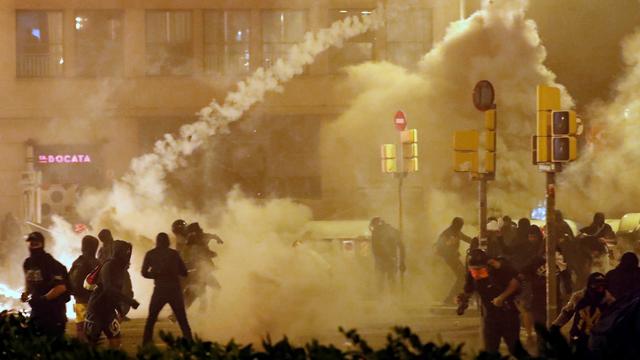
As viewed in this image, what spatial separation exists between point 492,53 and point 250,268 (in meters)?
18.0

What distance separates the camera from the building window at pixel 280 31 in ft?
130

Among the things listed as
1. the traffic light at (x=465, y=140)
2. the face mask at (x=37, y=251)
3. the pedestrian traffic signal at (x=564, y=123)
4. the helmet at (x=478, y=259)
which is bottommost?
the helmet at (x=478, y=259)

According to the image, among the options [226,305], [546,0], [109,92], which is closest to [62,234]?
[226,305]

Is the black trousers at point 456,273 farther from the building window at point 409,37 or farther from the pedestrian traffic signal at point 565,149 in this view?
the building window at point 409,37

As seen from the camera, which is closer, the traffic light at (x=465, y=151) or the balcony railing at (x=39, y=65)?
the traffic light at (x=465, y=151)

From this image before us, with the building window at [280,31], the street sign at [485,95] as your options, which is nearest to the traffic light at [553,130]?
the street sign at [485,95]

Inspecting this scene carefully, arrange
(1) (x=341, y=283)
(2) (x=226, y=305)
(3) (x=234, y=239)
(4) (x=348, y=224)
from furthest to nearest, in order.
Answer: (4) (x=348, y=224)
(3) (x=234, y=239)
(1) (x=341, y=283)
(2) (x=226, y=305)

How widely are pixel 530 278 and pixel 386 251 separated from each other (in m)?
6.01

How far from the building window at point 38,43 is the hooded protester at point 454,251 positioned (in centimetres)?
2215

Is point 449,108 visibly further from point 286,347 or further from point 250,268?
point 286,347

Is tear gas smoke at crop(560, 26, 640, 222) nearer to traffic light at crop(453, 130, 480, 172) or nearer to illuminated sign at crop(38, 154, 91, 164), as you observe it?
illuminated sign at crop(38, 154, 91, 164)

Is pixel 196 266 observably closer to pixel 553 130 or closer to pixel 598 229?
pixel 553 130

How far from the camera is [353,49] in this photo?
39.6 metres

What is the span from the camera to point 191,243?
18203 millimetres
